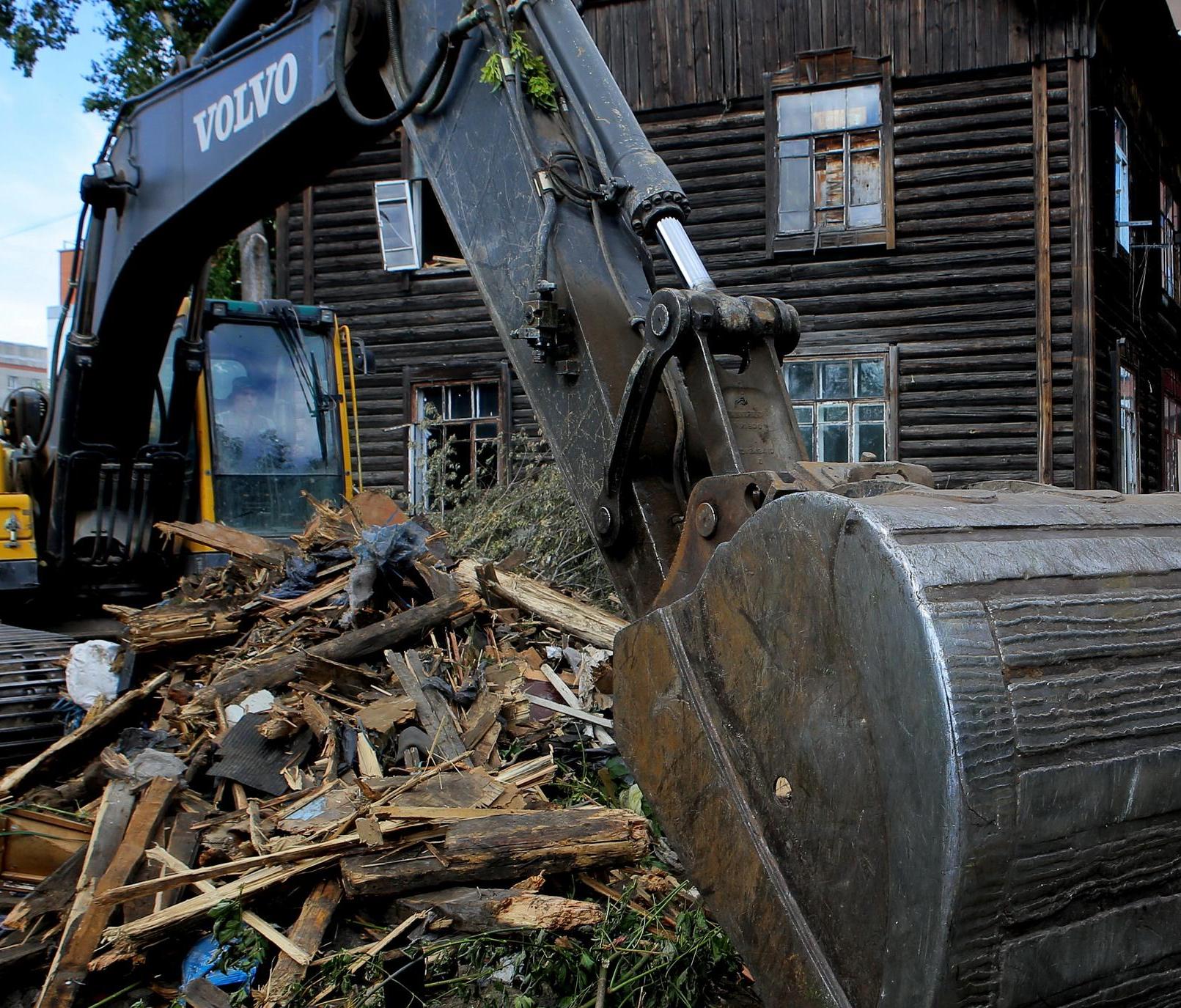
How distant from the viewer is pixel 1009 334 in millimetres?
12461

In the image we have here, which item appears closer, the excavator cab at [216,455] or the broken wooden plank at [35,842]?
the broken wooden plank at [35,842]

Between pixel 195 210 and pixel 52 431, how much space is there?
5.65ft

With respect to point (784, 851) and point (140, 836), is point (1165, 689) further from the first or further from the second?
point (140, 836)

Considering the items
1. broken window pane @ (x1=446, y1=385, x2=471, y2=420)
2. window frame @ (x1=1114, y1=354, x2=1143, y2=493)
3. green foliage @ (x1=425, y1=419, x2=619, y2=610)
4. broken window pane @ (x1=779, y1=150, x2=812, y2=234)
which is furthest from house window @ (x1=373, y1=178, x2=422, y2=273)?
window frame @ (x1=1114, y1=354, x2=1143, y2=493)

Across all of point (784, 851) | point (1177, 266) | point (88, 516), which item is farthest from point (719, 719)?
point (1177, 266)

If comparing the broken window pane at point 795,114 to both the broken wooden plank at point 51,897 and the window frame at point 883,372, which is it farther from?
the broken wooden plank at point 51,897

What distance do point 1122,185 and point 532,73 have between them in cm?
1335

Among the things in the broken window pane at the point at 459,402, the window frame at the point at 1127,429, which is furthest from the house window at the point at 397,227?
the window frame at the point at 1127,429

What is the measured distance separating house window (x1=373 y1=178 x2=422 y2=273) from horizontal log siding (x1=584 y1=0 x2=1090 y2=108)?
3.14 metres

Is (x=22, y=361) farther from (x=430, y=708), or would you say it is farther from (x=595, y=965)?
(x=595, y=965)

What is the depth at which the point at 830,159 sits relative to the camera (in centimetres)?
1302

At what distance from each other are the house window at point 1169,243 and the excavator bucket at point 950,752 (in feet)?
55.9

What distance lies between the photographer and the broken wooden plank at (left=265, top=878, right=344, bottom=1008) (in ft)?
9.64

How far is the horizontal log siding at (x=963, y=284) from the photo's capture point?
12.3 meters
